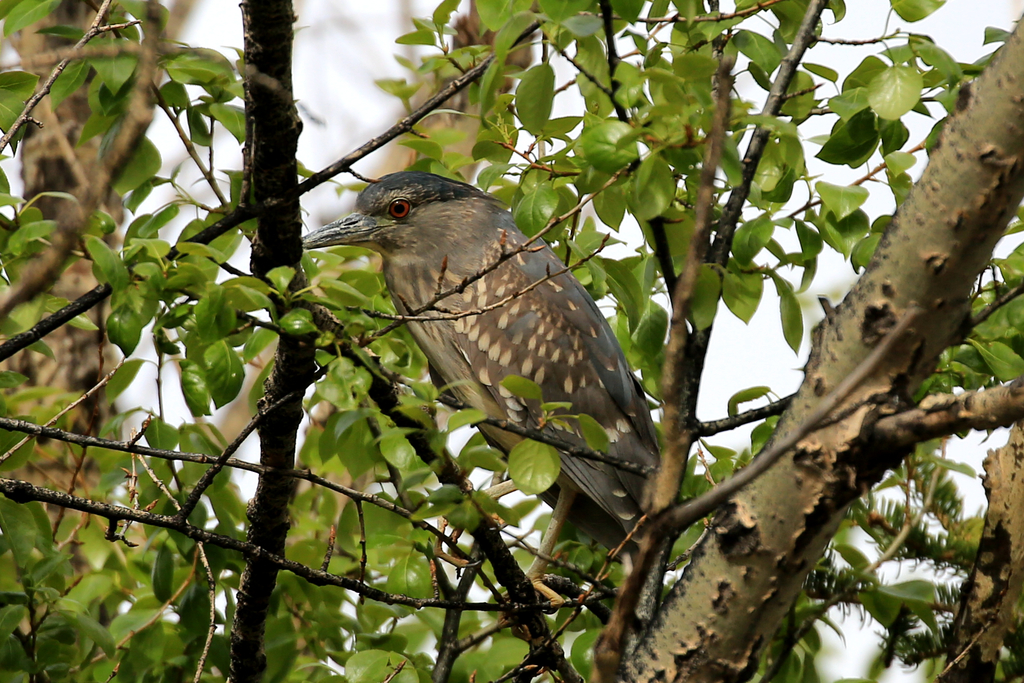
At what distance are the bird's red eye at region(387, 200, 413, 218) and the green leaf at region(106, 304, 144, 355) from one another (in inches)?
84.0

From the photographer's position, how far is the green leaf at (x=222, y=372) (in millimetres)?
1817

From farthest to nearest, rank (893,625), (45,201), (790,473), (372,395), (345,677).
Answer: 1. (45,201)
2. (893,625)
3. (345,677)
4. (372,395)
5. (790,473)

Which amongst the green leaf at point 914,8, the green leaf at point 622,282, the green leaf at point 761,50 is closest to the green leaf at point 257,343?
the green leaf at point 622,282

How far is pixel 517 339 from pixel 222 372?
6.30ft

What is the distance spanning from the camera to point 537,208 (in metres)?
2.11

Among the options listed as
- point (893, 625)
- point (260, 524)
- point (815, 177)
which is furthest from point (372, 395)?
point (893, 625)

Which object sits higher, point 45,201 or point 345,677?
point 45,201

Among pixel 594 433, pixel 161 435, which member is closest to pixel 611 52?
pixel 594 433

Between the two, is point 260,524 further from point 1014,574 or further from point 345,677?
point 1014,574

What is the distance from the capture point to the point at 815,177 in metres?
2.26

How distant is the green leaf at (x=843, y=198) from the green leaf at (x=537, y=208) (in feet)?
2.05

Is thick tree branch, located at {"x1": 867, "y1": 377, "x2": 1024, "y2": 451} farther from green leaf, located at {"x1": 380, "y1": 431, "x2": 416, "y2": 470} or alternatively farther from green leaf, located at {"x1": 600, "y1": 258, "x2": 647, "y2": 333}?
green leaf, located at {"x1": 380, "y1": 431, "x2": 416, "y2": 470}

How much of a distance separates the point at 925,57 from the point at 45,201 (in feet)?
14.0

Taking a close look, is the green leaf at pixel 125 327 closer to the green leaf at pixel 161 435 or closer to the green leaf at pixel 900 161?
the green leaf at pixel 161 435
